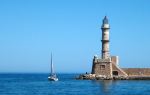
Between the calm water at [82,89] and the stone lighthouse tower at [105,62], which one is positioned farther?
the stone lighthouse tower at [105,62]

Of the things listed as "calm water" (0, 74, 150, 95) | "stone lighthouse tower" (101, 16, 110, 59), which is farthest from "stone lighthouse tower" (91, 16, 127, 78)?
"calm water" (0, 74, 150, 95)

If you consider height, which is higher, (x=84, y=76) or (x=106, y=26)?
(x=106, y=26)

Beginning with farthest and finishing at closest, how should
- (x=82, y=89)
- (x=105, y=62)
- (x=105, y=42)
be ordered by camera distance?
(x=105, y=62)
(x=105, y=42)
(x=82, y=89)

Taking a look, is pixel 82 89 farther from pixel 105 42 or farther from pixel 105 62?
pixel 105 42

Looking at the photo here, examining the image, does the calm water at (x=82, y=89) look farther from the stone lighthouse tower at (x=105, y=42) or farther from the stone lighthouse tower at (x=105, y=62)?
the stone lighthouse tower at (x=105, y=42)

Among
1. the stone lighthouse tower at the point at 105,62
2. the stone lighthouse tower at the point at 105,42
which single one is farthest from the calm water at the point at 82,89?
the stone lighthouse tower at the point at 105,42

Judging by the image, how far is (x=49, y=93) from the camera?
55.4 m

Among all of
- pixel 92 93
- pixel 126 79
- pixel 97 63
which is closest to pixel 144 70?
pixel 126 79

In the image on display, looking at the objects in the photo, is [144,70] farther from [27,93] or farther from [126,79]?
[27,93]

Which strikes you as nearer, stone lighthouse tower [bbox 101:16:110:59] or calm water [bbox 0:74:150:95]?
calm water [bbox 0:74:150:95]

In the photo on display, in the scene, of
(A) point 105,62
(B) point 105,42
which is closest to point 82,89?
(A) point 105,62

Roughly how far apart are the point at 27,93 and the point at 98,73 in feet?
95.0

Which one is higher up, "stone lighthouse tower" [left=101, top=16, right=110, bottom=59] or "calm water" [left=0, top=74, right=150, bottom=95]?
"stone lighthouse tower" [left=101, top=16, right=110, bottom=59]

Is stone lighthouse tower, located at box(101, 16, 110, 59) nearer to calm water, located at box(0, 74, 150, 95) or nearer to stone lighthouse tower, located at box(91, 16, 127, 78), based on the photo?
stone lighthouse tower, located at box(91, 16, 127, 78)
